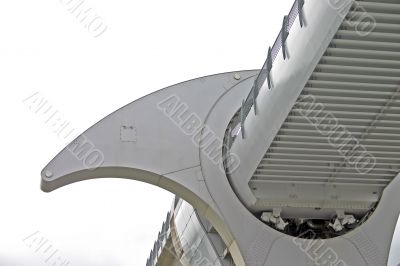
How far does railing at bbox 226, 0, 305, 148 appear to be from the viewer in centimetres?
1109

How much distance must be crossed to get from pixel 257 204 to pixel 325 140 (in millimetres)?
2525

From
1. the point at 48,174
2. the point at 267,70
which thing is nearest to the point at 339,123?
the point at 267,70

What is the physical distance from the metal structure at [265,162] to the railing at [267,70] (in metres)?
0.03

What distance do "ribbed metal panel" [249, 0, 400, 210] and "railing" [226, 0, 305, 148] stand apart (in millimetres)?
879

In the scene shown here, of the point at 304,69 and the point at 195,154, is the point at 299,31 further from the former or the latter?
the point at 195,154

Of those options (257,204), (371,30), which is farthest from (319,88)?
(257,204)

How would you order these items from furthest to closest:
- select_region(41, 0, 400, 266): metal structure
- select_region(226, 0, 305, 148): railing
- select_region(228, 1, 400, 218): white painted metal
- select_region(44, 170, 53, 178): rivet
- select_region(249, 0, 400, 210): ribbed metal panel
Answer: select_region(44, 170, 53, 178): rivet
select_region(41, 0, 400, 266): metal structure
select_region(226, 0, 305, 148): railing
select_region(228, 1, 400, 218): white painted metal
select_region(249, 0, 400, 210): ribbed metal panel

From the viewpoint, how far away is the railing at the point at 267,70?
36.4 ft

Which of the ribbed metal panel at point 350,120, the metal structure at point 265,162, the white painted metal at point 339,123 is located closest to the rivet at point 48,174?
the metal structure at point 265,162

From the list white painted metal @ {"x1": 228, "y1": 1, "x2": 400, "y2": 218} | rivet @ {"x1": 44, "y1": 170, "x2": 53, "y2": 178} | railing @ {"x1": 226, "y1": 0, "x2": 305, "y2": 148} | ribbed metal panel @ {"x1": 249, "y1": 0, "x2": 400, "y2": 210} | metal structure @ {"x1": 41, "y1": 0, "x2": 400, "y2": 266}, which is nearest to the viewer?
ribbed metal panel @ {"x1": 249, "y1": 0, "x2": 400, "y2": 210}

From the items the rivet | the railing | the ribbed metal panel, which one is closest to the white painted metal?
the ribbed metal panel

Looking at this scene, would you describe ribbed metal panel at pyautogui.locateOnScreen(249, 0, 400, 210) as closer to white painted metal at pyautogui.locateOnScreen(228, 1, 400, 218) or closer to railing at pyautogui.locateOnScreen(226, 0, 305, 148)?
white painted metal at pyautogui.locateOnScreen(228, 1, 400, 218)

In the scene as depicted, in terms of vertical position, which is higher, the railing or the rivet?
the railing

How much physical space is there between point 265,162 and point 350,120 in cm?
220
